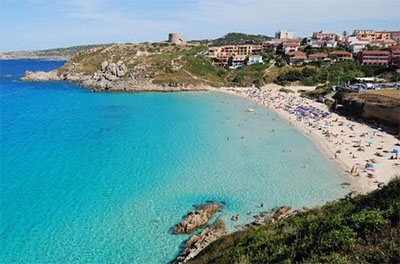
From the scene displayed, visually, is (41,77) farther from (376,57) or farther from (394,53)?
(394,53)

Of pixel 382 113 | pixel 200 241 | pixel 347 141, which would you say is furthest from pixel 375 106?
pixel 200 241

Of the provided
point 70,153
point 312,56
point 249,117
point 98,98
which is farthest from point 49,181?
point 312,56

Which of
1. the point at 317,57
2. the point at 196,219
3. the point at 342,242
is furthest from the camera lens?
the point at 317,57

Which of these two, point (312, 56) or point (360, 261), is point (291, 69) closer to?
point (312, 56)

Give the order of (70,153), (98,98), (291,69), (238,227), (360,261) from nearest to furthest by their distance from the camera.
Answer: (360,261)
(238,227)
(70,153)
(98,98)
(291,69)

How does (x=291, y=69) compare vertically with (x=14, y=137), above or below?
above

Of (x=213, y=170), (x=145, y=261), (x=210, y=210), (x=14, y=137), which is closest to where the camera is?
(x=145, y=261)

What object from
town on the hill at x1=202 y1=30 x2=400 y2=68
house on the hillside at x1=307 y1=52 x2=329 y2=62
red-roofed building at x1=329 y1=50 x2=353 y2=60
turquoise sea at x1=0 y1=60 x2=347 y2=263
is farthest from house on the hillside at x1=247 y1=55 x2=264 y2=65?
turquoise sea at x1=0 y1=60 x2=347 y2=263

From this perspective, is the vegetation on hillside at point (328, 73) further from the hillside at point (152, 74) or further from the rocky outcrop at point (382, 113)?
the rocky outcrop at point (382, 113)
